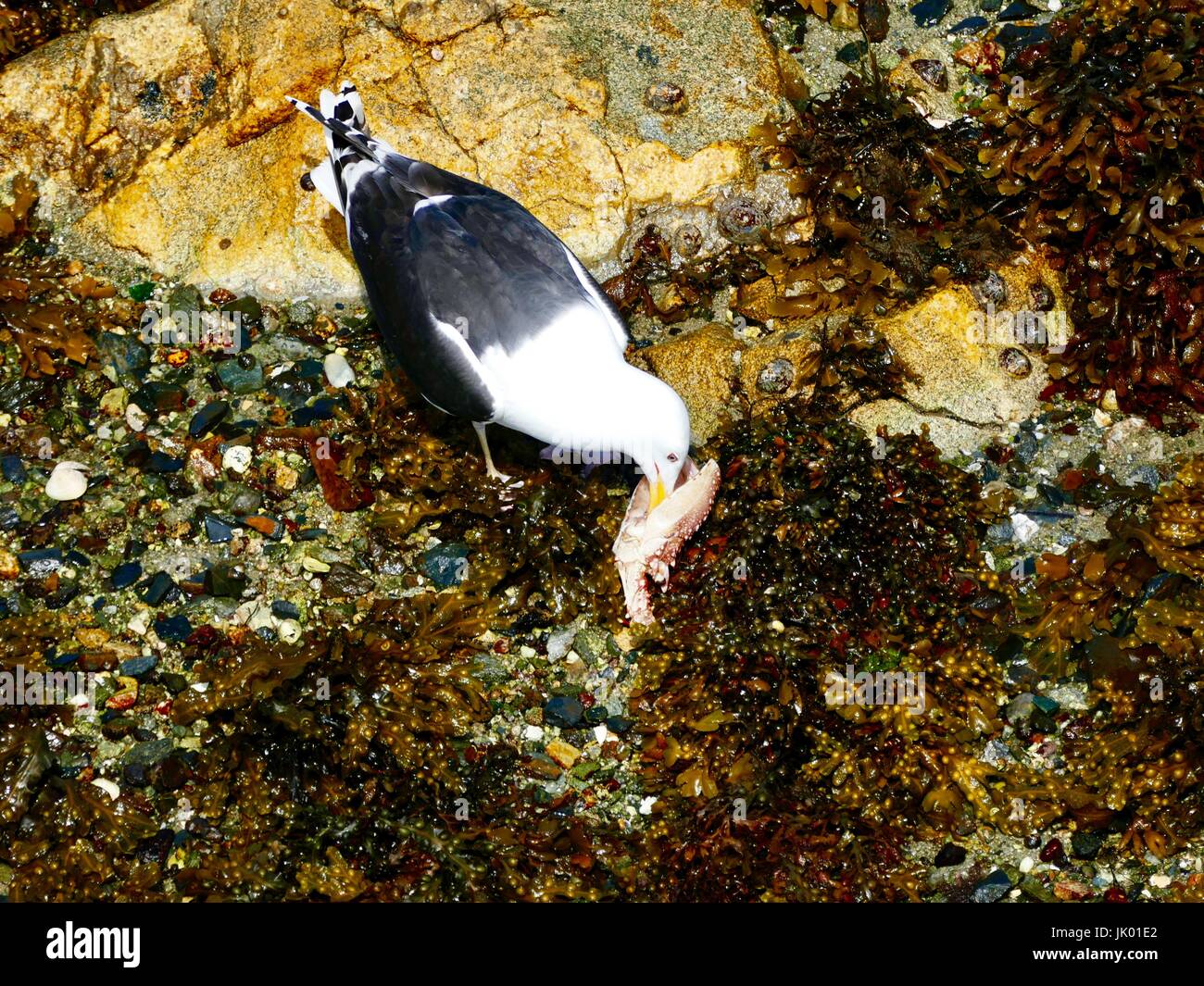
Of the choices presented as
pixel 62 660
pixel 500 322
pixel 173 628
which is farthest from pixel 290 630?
pixel 500 322

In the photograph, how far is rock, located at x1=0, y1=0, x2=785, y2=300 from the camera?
6715mm

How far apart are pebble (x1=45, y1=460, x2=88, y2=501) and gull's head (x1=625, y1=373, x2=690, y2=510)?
Result: 2849 millimetres

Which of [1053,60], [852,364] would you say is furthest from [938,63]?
[852,364]

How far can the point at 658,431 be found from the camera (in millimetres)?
5262

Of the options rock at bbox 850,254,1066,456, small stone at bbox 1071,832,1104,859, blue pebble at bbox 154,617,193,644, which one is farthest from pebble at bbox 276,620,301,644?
small stone at bbox 1071,832,1104,859

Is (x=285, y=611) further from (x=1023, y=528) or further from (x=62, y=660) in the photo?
(x=1023, y=528)

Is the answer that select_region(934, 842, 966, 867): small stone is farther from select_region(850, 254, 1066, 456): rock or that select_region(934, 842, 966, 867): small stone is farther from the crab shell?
select_region(850, 254, 1066, 456): rock

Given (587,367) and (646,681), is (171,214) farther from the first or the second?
(646,681)

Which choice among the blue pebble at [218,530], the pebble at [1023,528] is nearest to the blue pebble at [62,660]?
the blue pebble at [218,530]

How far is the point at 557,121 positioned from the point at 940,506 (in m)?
3.03

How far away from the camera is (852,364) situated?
6066 millimetres

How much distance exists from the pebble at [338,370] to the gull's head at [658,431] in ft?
6.17

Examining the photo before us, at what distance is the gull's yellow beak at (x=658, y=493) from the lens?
5.43 meters

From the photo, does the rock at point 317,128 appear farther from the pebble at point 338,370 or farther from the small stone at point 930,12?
the small stone at point 930,12
